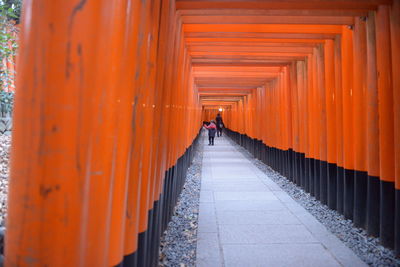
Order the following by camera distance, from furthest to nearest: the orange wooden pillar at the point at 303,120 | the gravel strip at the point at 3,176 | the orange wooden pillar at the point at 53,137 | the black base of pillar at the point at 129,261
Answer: the orange wooden pillar at the point at 303,120, the gravel strip at the point at 3,176, the black base of pillar at the point at 129,261, the orange wooden pillar at the point at 53,137

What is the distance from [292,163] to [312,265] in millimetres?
4341

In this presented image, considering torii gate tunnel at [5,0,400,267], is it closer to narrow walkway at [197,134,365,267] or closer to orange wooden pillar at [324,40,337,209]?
orange wooden pillar at [324,40,337,209]

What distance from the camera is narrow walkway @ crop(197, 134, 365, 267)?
3.09 m

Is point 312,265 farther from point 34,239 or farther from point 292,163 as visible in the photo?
point 292,163

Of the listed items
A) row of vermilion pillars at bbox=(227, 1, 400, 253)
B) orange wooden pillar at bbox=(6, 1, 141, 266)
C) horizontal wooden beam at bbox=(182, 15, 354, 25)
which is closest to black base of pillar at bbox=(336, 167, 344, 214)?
row of vermilion pillars at bbox=(227, 1, 400, 253)

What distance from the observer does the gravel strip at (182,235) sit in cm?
311

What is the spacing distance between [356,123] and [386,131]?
0.58 meters

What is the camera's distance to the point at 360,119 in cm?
387

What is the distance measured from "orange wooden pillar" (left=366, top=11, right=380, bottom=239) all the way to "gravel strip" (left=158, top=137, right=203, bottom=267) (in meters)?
2.29

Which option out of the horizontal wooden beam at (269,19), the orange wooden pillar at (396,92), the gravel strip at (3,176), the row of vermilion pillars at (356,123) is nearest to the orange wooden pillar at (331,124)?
the row of vermilion pillars at (356,123)

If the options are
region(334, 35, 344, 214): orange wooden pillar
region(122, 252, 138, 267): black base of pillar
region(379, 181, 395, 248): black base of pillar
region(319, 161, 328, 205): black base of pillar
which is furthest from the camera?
region(319, 161, 328, 205): black base of pillar

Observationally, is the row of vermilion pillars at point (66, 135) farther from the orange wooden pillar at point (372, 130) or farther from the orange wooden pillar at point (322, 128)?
the orange wooden pillar at point (322, 128)

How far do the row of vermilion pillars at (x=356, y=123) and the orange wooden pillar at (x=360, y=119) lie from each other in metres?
0.01

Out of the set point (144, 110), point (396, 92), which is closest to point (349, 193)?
point (396, 92)
